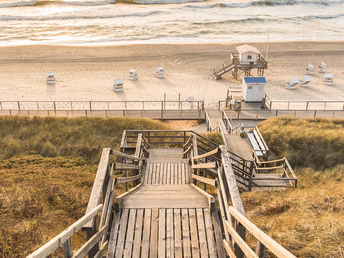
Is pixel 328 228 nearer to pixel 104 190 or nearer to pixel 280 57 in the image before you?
pixel 104 190

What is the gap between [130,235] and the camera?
5832 millimetres

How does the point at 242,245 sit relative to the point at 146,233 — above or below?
above

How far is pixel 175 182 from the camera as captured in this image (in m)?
9.97

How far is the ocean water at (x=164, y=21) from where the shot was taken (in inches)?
2104

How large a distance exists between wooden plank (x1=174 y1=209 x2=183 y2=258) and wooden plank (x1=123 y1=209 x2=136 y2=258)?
722 mm

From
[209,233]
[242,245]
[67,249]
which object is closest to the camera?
[67,249]

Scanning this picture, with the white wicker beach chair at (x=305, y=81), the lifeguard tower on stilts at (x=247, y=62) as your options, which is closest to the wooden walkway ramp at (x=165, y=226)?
the white wicker beach chair at (x=305, y=81)

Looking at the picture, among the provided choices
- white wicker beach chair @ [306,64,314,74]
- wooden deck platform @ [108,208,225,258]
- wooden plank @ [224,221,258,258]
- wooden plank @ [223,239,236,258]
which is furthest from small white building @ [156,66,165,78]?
wooden plank @ [224,221,258,258]

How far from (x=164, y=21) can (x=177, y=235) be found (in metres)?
64.9

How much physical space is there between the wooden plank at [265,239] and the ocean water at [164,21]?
154 ft

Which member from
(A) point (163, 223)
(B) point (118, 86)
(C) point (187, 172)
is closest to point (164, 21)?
(B) point (118, 86)

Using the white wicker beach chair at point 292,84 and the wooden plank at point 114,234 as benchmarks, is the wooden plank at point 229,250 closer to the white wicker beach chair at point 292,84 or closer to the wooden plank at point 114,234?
the wooden plank at point 114,234

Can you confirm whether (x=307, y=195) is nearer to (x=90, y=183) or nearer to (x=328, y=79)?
(x=90, y=183)

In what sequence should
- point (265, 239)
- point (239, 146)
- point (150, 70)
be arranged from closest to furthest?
point (265, 239) < point (239, 146) < point (150, 70)
